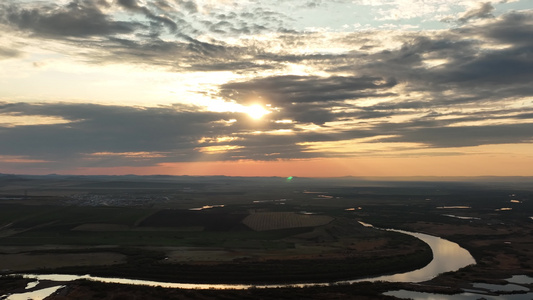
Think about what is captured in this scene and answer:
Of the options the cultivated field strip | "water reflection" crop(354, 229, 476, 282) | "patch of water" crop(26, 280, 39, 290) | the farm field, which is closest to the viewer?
"patch of water" crop(26, 280, 39, 290)

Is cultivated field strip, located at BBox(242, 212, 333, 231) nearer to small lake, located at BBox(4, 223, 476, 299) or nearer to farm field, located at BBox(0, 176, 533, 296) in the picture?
farm field, located at BBox(0, 176, 533, 296)

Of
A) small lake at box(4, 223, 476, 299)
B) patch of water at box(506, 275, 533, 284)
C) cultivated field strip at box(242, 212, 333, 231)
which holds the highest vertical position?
cultivated field strip at box(242, 212, 333, 231)

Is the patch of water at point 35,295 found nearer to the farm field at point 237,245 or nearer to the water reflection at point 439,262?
the farm field at point 237,245

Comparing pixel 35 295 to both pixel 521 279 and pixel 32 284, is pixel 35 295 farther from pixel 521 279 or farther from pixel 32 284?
pixel 521 279

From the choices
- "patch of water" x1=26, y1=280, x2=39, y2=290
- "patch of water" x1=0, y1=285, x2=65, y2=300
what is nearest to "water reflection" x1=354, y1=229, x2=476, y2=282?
"patch of water" x1=0, y1=285, x2=65, y2=300

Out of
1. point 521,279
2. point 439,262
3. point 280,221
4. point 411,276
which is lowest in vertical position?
point 411,276

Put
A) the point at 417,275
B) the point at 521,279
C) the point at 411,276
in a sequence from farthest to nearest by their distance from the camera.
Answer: the point at 417,275, the point at 411,276, the point at 521,279

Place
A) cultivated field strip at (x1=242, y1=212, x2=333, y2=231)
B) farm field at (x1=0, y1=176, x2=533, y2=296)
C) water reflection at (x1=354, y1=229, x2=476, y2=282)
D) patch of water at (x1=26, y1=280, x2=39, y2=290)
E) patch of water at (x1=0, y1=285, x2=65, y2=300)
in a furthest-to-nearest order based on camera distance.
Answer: cultivated field strip at (x1=242, y1=212, x2=333, y2=231) < farm field at (x1=0, y1=176, x2=533, y2=296) < water reflection at (x1=354, y1=229, x2=476, y2=282) < patch of water at (x1=26, y1=280, x2=39, y2=290) < patch of water at (x1=0, y1=285, x2=65, y2=300)


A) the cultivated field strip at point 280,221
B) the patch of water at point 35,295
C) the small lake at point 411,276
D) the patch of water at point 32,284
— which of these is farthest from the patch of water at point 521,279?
the patch of water at point 32,284

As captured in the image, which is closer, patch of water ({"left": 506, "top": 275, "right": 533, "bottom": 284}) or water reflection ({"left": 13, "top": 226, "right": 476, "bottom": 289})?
water reflection ({"left": 13, "top": 226, "right": 476, "bottom": 289})

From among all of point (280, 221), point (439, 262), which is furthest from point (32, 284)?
point (280, 221)
